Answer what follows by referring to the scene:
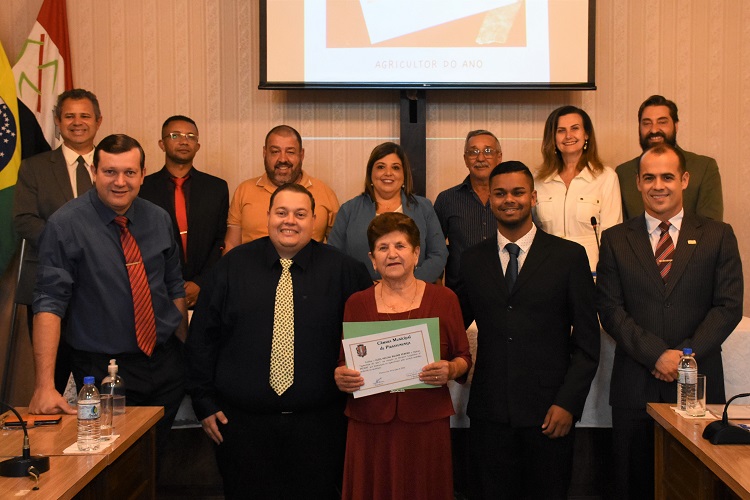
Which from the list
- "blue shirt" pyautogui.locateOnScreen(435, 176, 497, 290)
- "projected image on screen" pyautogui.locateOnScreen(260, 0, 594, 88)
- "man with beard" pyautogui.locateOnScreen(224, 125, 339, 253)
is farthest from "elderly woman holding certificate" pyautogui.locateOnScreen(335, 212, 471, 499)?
"projected image on screen" pyautogui.locateOnScreen(260, 0, 594, 88)

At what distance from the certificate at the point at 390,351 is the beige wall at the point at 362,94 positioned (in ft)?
9.35

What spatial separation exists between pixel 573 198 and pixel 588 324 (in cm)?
125

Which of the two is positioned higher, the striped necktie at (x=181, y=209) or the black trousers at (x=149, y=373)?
the striped necktie at (x=181, y=209)

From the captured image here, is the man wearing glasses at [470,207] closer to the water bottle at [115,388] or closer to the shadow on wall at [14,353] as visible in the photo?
the water bottle at [115,388]

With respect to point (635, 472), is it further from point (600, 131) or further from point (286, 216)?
point (600, 131)

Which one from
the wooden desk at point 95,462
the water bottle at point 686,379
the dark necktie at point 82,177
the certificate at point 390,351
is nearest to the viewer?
the wooden desk at point 95,462

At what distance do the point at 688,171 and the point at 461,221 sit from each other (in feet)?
4.24

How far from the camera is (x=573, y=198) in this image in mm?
4160

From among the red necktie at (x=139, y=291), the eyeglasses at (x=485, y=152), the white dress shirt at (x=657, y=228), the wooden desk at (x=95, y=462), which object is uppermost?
the eyeglasses at (x=485, y=152)

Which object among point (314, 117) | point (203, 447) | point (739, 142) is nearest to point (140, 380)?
point (203, 447)

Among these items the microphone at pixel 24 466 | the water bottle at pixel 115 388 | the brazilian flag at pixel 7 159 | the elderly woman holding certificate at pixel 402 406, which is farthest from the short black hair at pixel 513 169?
the brazilian flag at pixel 7 159

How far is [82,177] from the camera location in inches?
166

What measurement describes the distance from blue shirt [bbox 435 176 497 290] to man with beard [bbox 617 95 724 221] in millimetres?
816

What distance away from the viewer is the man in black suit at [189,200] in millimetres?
4605
